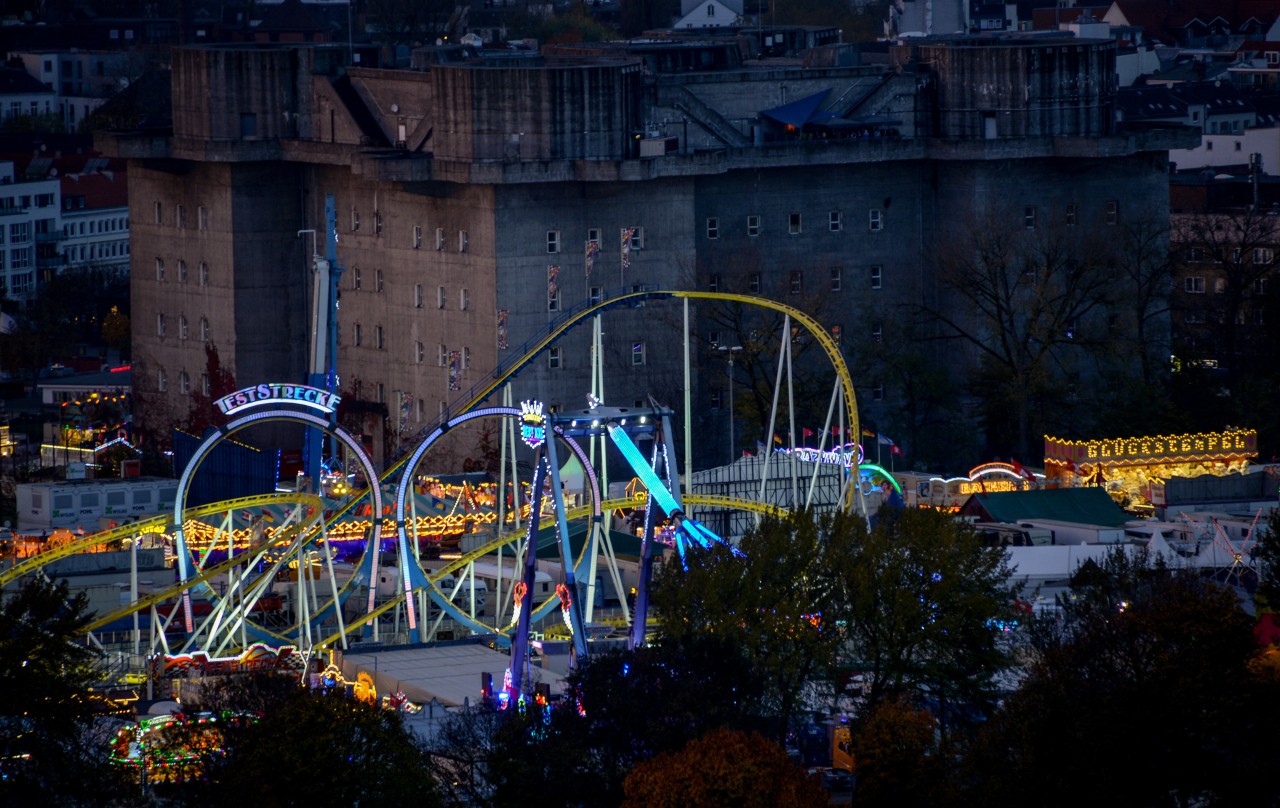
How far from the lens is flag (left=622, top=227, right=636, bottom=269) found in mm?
140125

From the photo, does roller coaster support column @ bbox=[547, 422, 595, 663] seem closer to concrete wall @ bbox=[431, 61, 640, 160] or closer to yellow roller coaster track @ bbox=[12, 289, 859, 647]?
yellow roller coaster track @ bbox=[12, 289, 859, 647]

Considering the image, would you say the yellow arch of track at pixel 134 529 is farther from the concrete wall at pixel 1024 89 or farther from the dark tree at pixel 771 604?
the concrete wall at pixel 1024 89

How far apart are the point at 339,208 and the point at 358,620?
43202mm

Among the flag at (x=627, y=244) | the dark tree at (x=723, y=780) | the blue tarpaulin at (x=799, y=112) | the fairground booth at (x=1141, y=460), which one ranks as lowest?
the dark tree at (x=723, y=780)

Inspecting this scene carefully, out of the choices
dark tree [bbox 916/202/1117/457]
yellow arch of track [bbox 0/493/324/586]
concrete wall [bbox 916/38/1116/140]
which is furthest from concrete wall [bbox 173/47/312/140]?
yellow arch of track [bbox 0/493/324/586]

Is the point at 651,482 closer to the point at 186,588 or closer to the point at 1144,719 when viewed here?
the point at 186,588

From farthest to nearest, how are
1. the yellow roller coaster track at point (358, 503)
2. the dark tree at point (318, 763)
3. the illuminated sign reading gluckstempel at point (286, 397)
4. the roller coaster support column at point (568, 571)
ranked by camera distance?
the illuminated sign reading gluckstempel at point (286, 397) < the yellow roller coaster track at point (358, 503) < the roller coaster support column at point (568, 571) < the dark tree at point (318, 763)

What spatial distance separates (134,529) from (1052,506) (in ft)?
105

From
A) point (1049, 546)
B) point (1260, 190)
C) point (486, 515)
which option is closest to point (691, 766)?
point (1049, 546)

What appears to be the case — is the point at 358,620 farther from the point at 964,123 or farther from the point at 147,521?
the point at 964,123

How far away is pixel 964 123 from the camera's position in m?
147

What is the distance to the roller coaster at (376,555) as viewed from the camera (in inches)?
3890

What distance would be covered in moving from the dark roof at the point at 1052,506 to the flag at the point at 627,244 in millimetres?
20216

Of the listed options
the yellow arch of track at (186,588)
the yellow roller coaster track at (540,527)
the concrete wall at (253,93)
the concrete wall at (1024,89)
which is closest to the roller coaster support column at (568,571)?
the yellow roller coaster track at (540,527)
